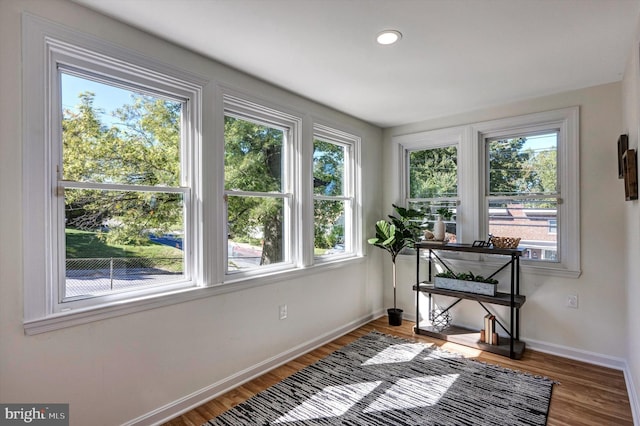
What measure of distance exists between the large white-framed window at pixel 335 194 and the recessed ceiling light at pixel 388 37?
1361mm

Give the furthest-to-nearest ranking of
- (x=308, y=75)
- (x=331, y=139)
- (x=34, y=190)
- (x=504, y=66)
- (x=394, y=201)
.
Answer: (x=394, y=201)
(x=331, y=139)
(x=308, y=75)
(x=504, y=66)
(x=34, y=190)

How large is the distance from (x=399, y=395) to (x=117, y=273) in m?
2.12

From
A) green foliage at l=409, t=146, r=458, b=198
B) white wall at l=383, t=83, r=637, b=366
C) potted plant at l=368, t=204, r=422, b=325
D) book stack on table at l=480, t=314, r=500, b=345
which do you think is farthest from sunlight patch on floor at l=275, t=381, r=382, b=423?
green foliage at l=409, t=146, r=458, b=198

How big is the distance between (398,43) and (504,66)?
38.6 inches

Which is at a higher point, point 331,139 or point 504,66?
point 504,66

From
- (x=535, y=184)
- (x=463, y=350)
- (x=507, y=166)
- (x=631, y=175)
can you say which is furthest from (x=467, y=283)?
(x=631, y=175)

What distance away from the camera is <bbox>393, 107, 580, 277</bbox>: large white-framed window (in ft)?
10.00

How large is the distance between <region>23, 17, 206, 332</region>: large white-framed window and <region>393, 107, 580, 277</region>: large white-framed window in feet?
9.34

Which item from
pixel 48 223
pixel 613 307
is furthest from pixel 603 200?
pixel 48 223

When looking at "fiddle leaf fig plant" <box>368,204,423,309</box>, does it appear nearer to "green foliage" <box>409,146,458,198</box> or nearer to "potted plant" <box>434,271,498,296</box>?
"green foliage" <box>409,146,458,198</box>

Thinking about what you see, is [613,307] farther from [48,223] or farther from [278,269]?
[48,223]

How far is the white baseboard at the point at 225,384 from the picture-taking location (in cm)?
206

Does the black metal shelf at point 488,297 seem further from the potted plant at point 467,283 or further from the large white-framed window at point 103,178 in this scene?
the large white-framed window at point 103,178

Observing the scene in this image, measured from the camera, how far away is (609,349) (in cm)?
285
